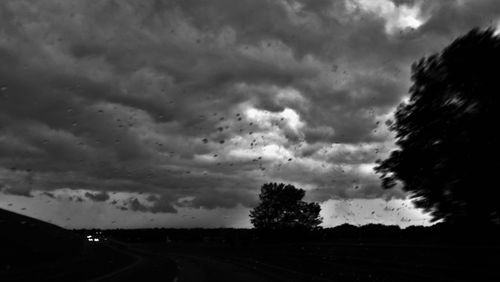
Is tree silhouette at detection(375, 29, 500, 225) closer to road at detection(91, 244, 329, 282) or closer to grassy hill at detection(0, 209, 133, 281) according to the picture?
road at detection(91, 244, 329, 282)

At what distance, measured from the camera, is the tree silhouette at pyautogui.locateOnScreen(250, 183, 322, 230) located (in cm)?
11962

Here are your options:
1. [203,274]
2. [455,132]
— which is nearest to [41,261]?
[203,274]

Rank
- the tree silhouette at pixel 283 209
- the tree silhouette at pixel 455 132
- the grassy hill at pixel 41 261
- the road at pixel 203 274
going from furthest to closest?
the tree silhouette at pixel 283 209 < the grassy hill at pixel 41 261 < the road at pixel 203 274 < the tree silhouette at pixel 455 132

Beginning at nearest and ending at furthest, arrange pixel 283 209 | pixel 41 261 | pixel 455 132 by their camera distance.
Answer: pixel 455 132 → pixel 41 261 → pixel 283 209

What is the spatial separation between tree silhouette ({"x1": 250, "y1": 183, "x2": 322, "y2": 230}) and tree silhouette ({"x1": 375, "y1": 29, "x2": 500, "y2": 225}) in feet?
357

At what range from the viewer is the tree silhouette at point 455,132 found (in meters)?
9.48

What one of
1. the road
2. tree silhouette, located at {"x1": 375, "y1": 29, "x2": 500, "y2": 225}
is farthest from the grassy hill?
tree silhouette, located at {"x1": 375, "y1": 29, "x2": 500, "y2": 225}

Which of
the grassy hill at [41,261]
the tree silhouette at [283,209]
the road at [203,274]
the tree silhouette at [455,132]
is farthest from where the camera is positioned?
the tree silhouette at [283,209]

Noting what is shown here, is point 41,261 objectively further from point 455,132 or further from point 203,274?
point 455,132

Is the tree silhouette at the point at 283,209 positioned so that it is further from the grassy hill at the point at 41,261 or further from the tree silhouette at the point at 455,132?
the tree silhouette at the point at 455,132

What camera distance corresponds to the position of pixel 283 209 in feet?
399

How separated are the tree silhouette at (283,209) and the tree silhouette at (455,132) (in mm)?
108807

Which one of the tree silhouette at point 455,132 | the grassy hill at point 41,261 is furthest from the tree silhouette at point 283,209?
the tree silhouette at point 455,132

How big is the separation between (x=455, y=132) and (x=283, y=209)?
11274cm
